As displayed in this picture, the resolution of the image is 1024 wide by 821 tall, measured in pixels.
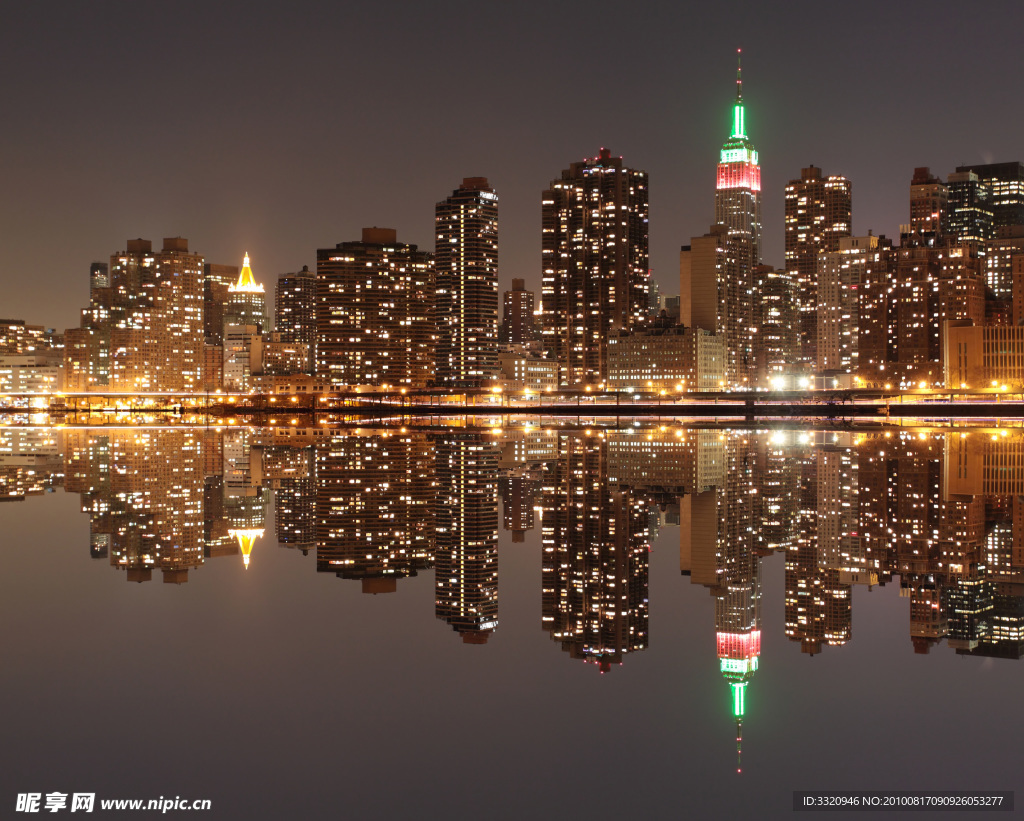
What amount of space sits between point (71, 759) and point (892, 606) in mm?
10282

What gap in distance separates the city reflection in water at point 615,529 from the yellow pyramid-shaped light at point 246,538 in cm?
10

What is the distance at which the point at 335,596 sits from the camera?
45.9 feet

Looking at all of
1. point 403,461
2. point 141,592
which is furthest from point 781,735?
point 403,461

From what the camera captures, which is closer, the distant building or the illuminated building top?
the illuminated building top

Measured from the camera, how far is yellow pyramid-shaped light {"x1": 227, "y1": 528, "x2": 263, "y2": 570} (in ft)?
59.7

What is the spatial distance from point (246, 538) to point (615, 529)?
7509 mm

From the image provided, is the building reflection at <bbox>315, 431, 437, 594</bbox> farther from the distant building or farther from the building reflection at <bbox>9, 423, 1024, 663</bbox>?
the distant building

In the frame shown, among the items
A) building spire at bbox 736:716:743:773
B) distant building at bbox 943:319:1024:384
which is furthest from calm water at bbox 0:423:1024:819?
distant building at bbox 943:319:1024:384

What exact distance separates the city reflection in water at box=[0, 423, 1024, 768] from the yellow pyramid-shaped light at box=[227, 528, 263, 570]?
104mm

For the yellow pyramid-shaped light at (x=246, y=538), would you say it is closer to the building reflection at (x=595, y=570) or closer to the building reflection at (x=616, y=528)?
the building reflection at (x=616, y=528)

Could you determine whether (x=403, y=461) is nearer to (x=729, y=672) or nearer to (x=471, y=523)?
(x=471, y=523)

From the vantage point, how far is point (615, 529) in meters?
20.2

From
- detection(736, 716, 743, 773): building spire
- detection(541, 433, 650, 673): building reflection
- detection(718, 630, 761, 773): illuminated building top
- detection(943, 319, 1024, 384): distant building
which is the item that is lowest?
detection(736, 716, 743, 773): building spire

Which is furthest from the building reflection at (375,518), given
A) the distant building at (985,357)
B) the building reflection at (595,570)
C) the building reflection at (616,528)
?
the distant building at (985,357)
